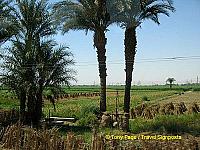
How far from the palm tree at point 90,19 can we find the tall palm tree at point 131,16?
64 centimetres

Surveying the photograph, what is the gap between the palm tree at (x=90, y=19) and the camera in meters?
19.6

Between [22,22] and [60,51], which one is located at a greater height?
[22,22]

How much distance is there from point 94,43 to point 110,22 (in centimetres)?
143

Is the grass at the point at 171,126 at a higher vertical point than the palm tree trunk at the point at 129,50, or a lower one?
lower

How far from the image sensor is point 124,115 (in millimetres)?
17609

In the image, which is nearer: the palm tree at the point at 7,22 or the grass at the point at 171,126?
the grass at the point at 171,126

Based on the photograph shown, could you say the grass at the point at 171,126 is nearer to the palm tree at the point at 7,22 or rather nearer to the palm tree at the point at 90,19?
the palm tree at the point at 90,19

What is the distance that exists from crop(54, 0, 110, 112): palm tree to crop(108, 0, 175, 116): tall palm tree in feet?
2.11

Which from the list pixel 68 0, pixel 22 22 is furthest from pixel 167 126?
pixel 22 22

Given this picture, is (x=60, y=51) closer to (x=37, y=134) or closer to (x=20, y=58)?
(x=20, y=58)

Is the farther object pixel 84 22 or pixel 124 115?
pixel 84 22

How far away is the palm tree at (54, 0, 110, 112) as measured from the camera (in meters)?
19.6

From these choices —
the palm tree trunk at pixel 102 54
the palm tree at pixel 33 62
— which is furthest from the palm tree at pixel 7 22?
the palm tree trunk at pixel 102 54

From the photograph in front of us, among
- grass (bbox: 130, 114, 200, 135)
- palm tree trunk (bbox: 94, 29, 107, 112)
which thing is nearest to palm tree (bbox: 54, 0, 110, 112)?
palm tree trunk (bbox: 94, 29, 107, 112)
